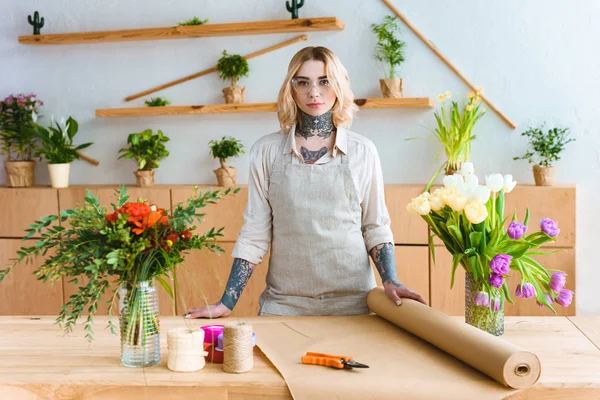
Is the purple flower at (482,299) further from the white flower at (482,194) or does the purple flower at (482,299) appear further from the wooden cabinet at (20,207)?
the wooden cabinet at (20,207)

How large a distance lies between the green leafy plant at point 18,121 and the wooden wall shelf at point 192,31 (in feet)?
1.26

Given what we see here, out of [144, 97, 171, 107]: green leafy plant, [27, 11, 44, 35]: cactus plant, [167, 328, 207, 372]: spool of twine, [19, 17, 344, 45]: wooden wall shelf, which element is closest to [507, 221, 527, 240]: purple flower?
[167, 328, 207, 372]: spool of twine

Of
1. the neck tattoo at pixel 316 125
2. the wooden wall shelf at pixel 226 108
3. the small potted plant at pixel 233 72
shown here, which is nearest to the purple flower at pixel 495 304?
the neck tattoo at pixel 316 125

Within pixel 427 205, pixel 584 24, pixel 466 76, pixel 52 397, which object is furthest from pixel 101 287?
pixel 584 24

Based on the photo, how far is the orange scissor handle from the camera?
1611mm

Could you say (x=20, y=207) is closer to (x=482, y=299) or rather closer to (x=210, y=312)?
(x=210, y=312)

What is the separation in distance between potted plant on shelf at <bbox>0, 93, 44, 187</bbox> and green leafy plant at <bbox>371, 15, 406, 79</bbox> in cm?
215

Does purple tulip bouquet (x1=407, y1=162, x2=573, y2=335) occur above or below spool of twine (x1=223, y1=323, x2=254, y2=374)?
above

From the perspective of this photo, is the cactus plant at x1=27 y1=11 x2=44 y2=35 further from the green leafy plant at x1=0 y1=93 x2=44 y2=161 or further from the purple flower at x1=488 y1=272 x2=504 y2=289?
the purple flower at x1=488 y1=272 x2=504 y2=289

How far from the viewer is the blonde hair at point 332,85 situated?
235cm

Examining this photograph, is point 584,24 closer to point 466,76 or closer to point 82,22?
point 466,76

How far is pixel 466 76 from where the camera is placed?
4.00 metres

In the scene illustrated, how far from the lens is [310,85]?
2.36m

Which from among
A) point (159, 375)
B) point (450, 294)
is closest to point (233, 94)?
point (450, 294)
